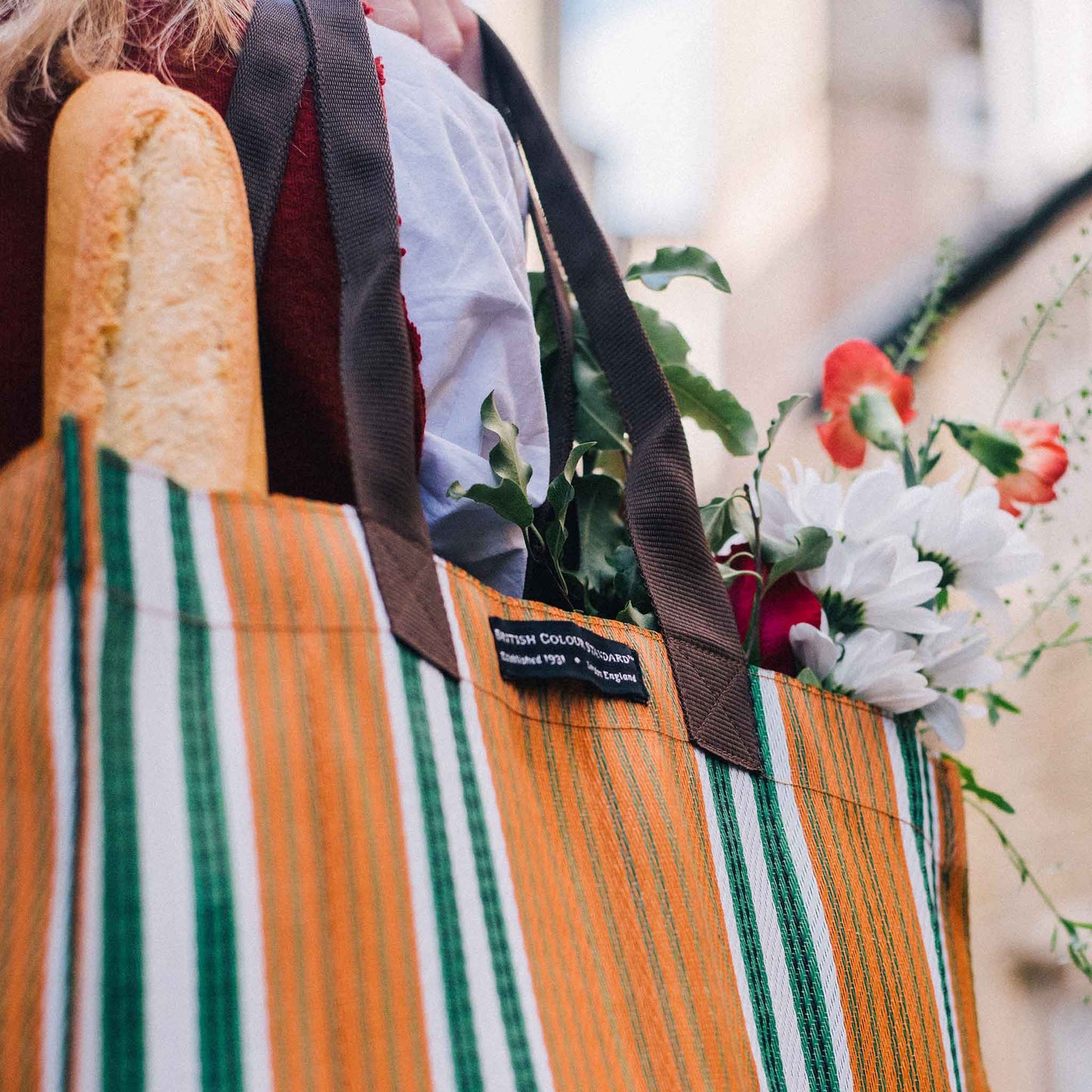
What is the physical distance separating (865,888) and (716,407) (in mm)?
356

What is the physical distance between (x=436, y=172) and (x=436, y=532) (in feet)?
0.63

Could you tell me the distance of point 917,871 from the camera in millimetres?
690

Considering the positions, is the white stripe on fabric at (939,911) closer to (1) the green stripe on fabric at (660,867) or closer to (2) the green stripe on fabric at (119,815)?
(1) the green stripe on fabric at (660,867)

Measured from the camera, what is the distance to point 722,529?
754 mm

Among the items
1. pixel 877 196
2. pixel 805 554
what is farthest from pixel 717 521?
pixel 877 196

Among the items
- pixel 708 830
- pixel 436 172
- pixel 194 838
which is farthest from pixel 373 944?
pixel 436 172

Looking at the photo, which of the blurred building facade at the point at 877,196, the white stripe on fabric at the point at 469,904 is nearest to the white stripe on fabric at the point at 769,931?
the white stripe on fabric at the point at 469,904

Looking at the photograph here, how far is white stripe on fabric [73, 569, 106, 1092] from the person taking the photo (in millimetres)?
319

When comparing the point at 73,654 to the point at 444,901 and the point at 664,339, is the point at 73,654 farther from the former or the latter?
the point at 664,339

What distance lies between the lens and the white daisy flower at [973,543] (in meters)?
0.73

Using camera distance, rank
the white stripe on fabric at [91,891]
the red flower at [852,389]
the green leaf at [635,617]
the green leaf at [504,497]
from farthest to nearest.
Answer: the red flower at [852,389]
the green leaf at [635,617]
the green leaf at [504,497]
the white stripe on fabric at [91,891]

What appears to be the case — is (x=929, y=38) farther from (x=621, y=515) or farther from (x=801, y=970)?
(x=801, y=970)

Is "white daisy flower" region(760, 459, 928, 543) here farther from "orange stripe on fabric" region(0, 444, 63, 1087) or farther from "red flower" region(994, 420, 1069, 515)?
"orange stripe on fabric" region(0, 444, 63, 1087)

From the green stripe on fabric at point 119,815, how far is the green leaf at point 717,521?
1.48ft
